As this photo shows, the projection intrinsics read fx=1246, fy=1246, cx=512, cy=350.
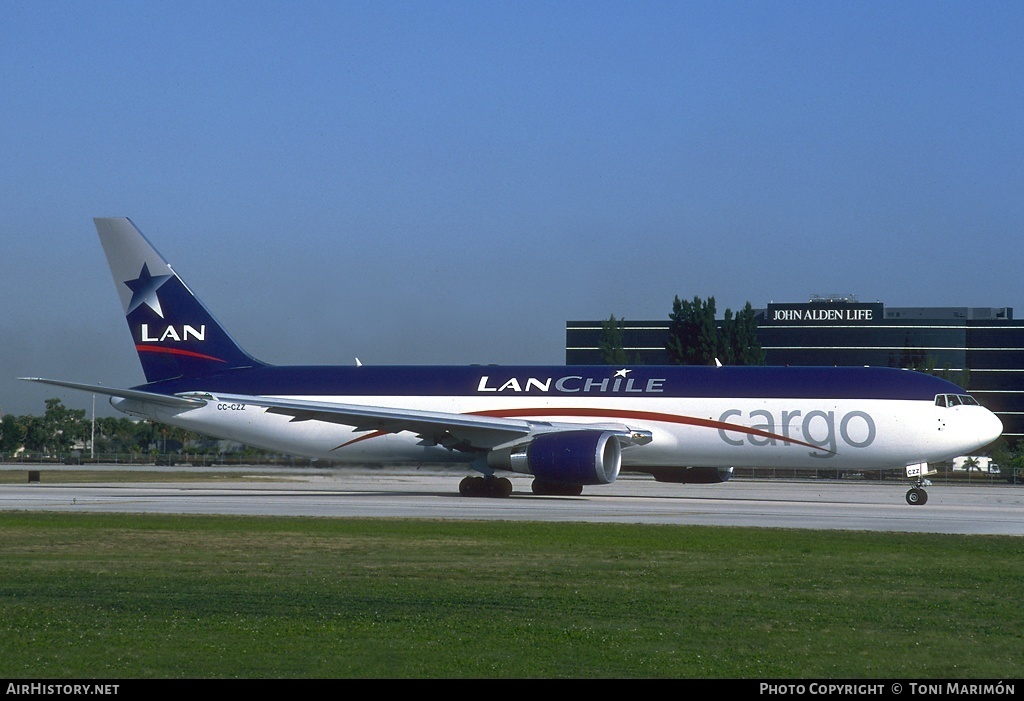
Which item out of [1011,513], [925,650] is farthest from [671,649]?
[1011,513]

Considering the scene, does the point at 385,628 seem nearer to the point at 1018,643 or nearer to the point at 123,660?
the point at 123,660

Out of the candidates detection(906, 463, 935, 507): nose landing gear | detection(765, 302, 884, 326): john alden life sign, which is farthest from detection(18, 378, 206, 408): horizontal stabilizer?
detection(765, 302, 884, 326): john alden life sign

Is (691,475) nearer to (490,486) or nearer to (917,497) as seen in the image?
(490,486)

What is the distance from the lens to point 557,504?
110 feet

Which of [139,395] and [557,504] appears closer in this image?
[557,504]

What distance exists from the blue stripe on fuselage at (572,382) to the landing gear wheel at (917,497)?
2707 millimetres

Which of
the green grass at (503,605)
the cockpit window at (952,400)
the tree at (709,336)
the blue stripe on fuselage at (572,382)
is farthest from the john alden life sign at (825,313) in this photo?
the green grass at (503,605)

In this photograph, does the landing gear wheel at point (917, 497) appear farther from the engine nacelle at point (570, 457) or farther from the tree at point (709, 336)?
the tree at point (709, 336)

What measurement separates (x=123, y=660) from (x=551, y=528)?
14965mm

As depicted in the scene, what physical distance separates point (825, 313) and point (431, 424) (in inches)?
4514

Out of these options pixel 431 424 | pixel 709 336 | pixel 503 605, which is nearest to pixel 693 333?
pixel 709 336

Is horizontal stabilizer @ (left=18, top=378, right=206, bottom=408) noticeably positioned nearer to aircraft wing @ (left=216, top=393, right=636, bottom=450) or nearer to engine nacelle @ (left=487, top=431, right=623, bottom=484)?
aircraft wing @ (left=216, top=393, right=636, bottom=450)

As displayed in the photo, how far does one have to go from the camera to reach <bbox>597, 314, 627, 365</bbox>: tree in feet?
355

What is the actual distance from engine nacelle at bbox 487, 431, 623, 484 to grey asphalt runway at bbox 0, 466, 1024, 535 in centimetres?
83
